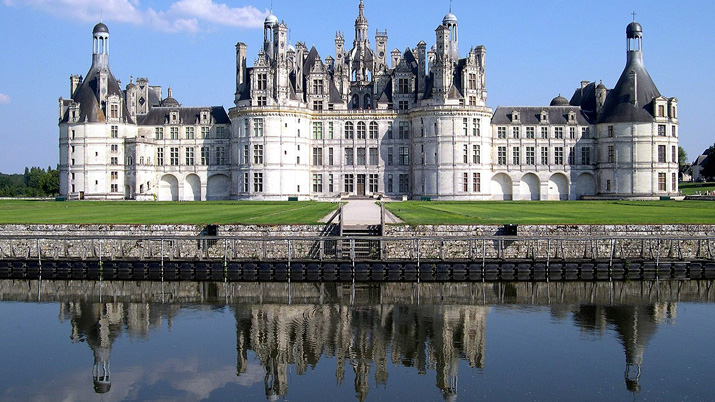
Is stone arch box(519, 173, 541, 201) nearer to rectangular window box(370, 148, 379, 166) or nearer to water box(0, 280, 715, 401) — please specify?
rectangular window box(370, 148, 379, 166)

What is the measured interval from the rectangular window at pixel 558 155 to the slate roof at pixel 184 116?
113 feet

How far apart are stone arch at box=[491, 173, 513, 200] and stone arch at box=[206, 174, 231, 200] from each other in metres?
28.0

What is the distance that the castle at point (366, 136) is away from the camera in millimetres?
76250

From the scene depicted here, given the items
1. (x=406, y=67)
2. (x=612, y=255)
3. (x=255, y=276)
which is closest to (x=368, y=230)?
(x=255, y=276)

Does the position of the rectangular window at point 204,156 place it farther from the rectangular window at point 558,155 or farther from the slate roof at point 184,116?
the rectangular window at point 558,155

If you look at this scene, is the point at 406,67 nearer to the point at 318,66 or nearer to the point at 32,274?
the point at 318,66

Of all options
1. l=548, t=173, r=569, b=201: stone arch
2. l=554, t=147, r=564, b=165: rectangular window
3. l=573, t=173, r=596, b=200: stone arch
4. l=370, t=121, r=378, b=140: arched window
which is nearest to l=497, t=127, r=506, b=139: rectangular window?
l=554, t=147, r=564, b=165: rectangular window

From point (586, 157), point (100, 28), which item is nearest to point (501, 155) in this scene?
point (586, 157)

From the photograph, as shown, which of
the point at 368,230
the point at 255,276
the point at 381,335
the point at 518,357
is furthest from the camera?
the point at 368,230

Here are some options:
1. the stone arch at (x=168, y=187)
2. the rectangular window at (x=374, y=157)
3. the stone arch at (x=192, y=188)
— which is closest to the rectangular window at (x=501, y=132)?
the rectangular window at (x=374, y=157)

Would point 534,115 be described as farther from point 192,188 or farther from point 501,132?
point 192,188

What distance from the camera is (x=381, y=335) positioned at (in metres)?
23.0

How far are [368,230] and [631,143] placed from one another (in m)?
48.6

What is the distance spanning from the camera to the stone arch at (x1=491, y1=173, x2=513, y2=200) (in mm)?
80812
